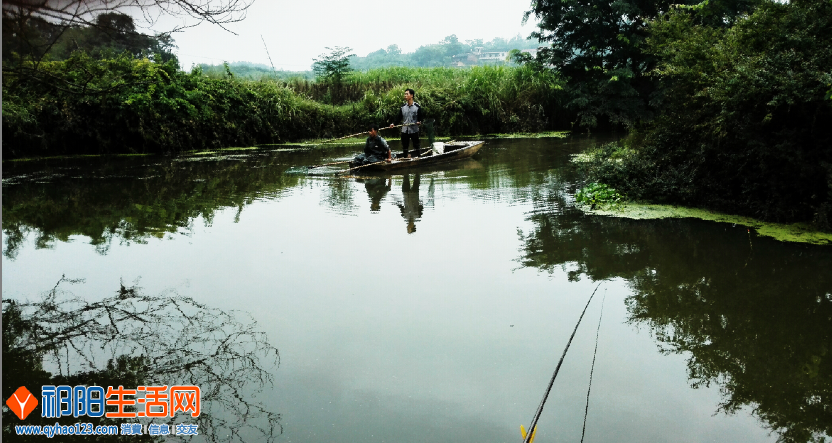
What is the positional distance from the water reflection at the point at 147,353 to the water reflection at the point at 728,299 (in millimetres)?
2816

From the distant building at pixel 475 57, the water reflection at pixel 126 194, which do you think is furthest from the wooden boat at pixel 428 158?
the distant building at pixel 475 57

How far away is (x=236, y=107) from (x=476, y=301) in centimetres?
1753

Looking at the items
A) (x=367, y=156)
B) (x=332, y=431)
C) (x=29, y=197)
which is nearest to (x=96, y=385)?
(x=332, y=431)

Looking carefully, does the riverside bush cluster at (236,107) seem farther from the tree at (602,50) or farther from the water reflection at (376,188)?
the water reflection at (376,188)

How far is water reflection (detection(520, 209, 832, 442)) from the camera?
12.2ft

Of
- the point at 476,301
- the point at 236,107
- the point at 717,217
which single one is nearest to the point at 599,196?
the point at 717,217

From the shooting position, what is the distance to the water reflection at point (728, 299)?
3.72 meters

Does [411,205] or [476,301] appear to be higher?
[411,205]

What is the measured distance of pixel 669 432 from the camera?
3.33m

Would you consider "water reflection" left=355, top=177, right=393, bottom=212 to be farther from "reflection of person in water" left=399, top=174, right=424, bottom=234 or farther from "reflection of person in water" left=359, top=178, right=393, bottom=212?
"reflection of person in water" left=399, top=174, right=424, bottom=234

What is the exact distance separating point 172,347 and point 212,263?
2272 mm

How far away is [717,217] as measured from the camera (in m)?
7.80

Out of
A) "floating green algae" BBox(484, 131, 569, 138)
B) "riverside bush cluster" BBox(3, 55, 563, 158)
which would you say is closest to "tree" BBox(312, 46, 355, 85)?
"riverside bush cluster" BBox(3, 55, 563, 158)

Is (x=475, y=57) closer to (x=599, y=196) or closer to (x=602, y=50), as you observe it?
(x=602, y=50)
